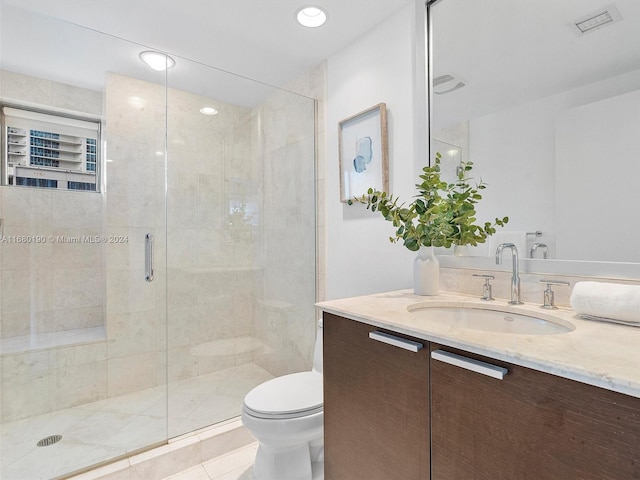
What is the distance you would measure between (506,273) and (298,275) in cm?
138

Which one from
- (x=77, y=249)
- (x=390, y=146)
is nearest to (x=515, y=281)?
(x=390, y=146)

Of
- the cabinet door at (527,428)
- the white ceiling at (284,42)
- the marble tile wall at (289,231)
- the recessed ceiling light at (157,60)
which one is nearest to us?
the cabinet door at (527,428)

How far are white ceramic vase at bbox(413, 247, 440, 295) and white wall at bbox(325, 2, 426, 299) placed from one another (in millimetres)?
237

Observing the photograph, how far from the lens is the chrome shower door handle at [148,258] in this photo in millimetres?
2133

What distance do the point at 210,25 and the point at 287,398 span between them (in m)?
1.97

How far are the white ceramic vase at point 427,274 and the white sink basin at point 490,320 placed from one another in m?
0.14

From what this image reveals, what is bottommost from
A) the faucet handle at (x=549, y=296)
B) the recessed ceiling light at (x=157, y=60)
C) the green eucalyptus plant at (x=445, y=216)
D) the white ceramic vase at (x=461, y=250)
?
the faucet handle at (x=549, y=296)

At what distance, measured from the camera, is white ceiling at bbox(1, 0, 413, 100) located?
1659mm

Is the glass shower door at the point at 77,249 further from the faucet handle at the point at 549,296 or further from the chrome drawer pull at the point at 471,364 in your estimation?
the faucet handle at the point at 549,296

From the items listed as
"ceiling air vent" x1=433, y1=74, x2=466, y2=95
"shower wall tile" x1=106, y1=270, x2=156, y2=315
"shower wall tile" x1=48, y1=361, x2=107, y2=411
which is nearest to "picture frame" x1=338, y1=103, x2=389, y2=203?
"ceiling air vent" x1=433, y1=74, x2=466, y2=95

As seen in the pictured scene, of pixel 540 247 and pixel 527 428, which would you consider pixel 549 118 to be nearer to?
pixel 540 247

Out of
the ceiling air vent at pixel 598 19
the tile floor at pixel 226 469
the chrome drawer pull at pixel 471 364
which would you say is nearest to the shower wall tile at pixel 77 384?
the tile floor at pixel 226 469

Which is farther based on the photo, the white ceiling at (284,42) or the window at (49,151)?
the window at (49,151)

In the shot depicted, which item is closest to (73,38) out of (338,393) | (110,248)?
(110,248)
